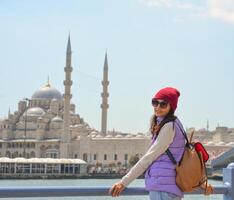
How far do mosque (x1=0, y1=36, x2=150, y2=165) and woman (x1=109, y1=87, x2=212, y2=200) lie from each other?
153ft

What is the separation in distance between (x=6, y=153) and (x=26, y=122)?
3.64m

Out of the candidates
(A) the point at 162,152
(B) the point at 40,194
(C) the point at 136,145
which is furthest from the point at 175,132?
(C) the point at 136,145

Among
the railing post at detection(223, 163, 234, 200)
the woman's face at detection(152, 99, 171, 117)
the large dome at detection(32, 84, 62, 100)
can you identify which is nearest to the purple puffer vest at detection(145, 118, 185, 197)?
the woman's face at detection(152, 99, 171, 117)

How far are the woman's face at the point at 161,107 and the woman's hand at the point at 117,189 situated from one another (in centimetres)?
33

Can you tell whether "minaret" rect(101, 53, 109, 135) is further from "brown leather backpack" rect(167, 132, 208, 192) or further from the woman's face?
"brown leather backpack" rect(167, 132, 208, 192)

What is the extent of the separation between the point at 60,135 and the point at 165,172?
184ft

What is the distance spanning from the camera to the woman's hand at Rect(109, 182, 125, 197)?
2.40m

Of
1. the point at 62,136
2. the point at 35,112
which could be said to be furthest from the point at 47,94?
the point at 62,136

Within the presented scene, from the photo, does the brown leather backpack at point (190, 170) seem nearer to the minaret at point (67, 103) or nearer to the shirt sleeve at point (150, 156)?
Answer: the shirt sleeve at point (150, 156)

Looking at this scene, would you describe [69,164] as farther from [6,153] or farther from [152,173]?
[152,173]

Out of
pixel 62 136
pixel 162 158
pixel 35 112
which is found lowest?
pixel 62 136

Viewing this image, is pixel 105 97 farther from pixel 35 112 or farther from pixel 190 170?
pixel 190 170

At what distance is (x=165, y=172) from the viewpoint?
2.35m

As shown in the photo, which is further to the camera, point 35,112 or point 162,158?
point 35,112
